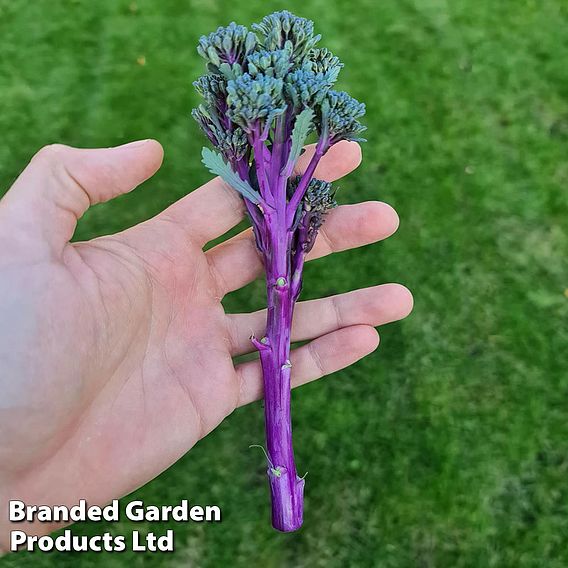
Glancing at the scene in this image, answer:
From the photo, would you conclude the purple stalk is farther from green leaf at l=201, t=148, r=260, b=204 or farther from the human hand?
the human hand

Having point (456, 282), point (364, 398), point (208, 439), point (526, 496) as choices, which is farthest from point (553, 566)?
point (208, 439)

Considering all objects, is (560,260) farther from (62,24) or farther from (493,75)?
(62,24)

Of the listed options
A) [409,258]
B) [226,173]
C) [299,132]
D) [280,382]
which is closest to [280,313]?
[280,382]

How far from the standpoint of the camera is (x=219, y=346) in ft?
9.09

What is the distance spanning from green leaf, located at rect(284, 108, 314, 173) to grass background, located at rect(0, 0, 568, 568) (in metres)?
0.85

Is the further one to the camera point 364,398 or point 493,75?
point 493,75

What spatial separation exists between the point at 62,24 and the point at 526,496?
3.53 metres

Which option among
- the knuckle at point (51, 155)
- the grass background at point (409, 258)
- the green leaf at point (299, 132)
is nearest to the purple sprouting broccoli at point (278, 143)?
the green leaf at point (299, 132)

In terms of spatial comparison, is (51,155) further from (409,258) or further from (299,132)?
(409,258)

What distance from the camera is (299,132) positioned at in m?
2.45

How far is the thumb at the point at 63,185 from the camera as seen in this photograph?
2.24 metres

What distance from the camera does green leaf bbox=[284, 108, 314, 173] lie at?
2408 mm

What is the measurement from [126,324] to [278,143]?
95 cm

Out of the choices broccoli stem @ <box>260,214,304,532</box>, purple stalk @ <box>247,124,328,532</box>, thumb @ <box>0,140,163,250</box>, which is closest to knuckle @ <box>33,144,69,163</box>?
thumb @ <box>0,140,163,250</box>
